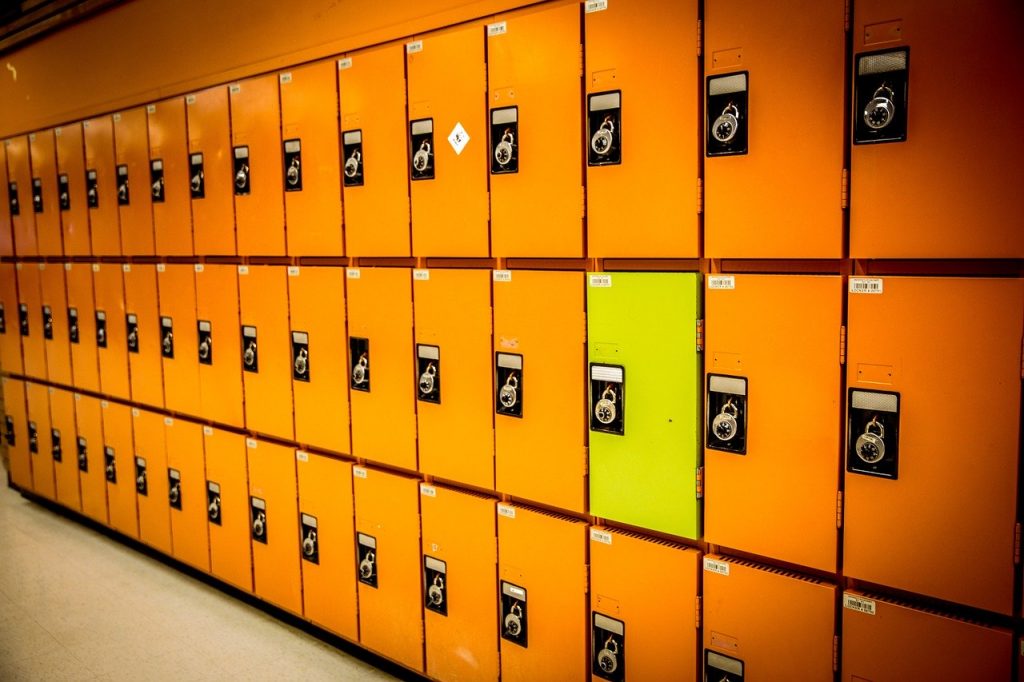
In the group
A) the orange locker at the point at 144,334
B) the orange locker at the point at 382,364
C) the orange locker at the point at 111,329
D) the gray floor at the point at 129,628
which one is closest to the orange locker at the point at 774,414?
the orange locker at the point at 382,364

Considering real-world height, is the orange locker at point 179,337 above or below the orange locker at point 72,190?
below

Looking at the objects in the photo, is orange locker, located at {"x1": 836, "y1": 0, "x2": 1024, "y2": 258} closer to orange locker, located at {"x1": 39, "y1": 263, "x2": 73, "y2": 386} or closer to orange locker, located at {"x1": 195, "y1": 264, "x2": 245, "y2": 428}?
orange locker, located at {"x1": 195, "y1": 264, "x2": 245, "y2": 428}

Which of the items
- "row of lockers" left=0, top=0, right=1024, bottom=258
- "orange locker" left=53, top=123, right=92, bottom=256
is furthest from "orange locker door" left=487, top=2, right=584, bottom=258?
"orange locker" left=53, top=123, right=92, bottom=256

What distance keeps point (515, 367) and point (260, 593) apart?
2.18 metres

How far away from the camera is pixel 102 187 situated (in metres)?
4.46

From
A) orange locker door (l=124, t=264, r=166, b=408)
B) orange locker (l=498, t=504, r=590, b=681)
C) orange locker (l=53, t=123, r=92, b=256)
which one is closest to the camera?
orange locker (l=498, t=504, r=590, b=681)

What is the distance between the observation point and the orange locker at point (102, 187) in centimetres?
437

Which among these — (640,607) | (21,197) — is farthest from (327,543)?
(21,197)

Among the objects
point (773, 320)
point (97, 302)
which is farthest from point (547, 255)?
point (97, 302)

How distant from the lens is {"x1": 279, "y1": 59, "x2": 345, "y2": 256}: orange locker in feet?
10.2

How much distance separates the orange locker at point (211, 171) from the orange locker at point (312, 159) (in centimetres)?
49

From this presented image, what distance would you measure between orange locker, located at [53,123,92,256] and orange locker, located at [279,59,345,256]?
2138 mm

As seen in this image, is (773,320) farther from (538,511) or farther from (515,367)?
(538,511)

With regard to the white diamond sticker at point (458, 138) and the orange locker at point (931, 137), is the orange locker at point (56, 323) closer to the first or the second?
the white diamond sticker at point (458, 138)
